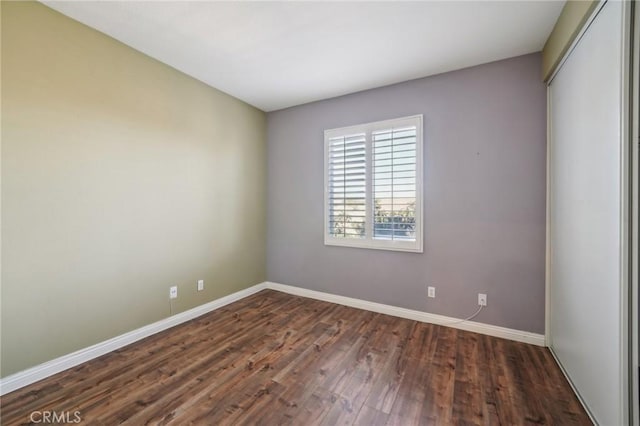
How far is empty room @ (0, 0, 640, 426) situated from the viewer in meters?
1.60

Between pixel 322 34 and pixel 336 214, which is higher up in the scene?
pixel 322 34

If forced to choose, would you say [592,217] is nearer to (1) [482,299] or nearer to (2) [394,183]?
(1) [482,299]

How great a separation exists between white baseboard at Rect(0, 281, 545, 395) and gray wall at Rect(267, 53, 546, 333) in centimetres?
8

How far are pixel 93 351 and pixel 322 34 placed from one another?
11.0ft

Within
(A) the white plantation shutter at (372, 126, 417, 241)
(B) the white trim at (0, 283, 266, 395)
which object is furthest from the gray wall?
(B) the white trim at (0, 283, 266, 395)

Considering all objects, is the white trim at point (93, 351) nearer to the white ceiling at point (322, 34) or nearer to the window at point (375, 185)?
the window at point (375, 185)

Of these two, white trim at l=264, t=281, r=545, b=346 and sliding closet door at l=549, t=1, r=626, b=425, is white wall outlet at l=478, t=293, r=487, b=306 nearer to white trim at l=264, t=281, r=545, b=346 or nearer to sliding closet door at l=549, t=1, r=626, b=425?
white trim at l=264, t=281, r=545, b=346

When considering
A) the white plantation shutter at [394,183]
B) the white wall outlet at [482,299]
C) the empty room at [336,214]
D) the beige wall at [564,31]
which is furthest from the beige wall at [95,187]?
the beige wall at [564,31]

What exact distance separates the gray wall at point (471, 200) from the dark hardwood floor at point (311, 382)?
47 centimetres

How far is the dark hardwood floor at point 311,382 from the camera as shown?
5.25ft

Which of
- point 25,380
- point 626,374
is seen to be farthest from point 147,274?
point 626,374

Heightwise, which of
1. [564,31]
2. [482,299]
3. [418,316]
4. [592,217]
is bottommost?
[418,316]

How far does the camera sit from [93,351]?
2189 millimetres

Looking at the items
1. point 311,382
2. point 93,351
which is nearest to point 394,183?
point 311,382
